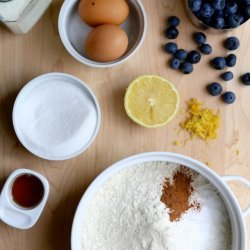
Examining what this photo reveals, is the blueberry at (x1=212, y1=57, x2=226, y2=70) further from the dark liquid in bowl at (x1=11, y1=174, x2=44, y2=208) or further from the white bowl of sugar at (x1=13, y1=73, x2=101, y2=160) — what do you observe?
the dark liquid in bowl at (x1=11, y1=174, x2=44, y2=208)

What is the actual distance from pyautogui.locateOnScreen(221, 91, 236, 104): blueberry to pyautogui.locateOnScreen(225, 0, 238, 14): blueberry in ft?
0.65

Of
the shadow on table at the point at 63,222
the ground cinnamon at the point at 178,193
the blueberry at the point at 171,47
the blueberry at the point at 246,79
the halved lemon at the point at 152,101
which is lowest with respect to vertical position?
the shadow on table at the point at 63,222

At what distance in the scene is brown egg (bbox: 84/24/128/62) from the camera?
988 millimetres

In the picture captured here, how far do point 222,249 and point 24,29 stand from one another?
71 cm

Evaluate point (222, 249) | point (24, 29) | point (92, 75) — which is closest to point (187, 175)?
point (222, 249)

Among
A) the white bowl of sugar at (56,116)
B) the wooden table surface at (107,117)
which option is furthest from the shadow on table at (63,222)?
the white bowl of sugar at (56,116)

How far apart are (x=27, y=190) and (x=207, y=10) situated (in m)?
0.60

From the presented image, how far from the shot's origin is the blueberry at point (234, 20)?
1.04 metres

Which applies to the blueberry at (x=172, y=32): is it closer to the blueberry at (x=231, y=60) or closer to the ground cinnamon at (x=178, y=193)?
the blueberry at (x=231, y=60)

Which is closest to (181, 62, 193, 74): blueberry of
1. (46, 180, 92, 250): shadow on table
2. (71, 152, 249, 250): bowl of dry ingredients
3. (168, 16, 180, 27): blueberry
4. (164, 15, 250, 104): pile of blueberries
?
(164, 15, 250, 104): pile of blueberries

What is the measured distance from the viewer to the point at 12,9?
0.97 metres

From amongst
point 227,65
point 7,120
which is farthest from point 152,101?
point 7,120

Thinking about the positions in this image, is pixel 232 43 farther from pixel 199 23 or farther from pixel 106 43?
pixel 106 43

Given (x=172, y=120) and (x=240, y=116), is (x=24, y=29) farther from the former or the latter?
(x=240, y=116)
